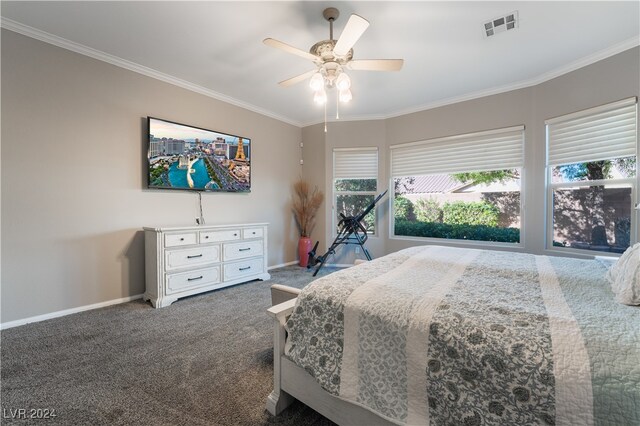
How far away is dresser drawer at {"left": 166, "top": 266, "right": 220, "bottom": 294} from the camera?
281cm

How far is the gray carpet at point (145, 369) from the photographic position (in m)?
1.33

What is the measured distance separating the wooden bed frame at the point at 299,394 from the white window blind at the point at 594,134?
11.3 ft

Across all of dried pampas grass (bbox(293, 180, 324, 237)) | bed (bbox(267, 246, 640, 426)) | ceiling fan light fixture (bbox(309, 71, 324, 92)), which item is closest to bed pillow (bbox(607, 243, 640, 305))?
bed (bbox(267, 246, 640, 426))

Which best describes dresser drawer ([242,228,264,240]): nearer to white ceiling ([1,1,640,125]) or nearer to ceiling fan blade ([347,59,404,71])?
white ceiling ([1,1,640,125])

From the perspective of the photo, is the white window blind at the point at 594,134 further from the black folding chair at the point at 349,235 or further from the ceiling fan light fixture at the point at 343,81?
the ceiling fan light fixture at the point at 343,81

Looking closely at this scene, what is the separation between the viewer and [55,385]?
153 cm

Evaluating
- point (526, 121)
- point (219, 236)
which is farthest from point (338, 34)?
point (526, 121)

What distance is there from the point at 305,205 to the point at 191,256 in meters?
2.22

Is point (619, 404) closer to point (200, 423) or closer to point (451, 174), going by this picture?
point (200, 423)

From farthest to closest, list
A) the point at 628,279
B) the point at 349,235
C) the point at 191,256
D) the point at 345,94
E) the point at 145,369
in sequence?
1. the point at 349,235
2. the point at 191,256
3. the point at 345,94
4. the point at 145,369
5. the point at 628,279

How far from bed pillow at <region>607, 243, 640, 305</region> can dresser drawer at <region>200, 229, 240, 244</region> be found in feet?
10.6

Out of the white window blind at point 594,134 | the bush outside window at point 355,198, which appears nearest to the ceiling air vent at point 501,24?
the white window blind at point 594,134

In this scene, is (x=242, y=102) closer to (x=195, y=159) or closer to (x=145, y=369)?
(x=195, y=159)

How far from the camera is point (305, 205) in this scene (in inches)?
187
